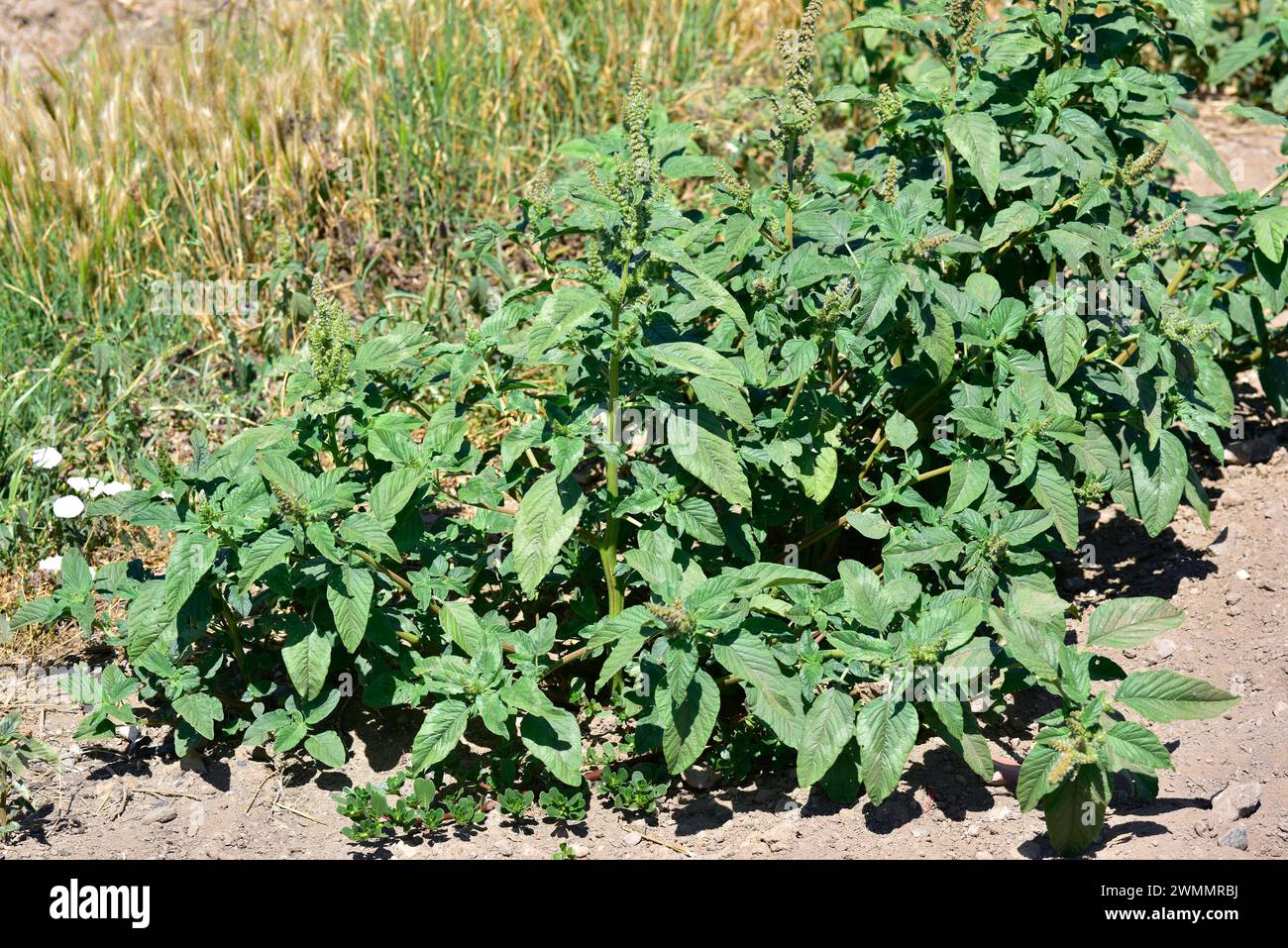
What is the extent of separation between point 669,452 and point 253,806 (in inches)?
61.0

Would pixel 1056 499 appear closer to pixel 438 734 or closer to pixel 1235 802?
pixel 1235 802

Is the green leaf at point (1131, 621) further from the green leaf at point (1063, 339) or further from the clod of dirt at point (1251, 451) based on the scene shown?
the clod of dirt at point (1251, 451)

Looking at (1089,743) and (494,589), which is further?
(494,589)

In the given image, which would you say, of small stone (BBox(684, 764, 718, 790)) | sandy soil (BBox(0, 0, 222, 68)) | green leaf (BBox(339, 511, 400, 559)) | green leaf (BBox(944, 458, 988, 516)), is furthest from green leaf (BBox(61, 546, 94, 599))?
sandy soil (BBox(0, 0, 222, 68))

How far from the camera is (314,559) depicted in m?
3.37

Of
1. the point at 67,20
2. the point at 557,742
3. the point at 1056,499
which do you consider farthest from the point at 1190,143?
the point at 67,20

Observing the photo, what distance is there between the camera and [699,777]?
3738mm

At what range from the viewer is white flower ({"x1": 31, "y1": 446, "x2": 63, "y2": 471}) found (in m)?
4.61

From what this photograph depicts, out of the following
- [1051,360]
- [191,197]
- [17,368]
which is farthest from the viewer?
[191,197]

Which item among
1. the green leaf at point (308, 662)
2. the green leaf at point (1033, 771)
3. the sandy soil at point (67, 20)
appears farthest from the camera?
the sandy soil at point (67, 20)

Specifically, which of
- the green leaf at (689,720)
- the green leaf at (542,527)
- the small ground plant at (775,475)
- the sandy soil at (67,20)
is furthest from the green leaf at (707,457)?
the sandy soil at (67,20)

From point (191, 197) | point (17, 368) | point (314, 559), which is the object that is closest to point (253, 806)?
point (314, 559)

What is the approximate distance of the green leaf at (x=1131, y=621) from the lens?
3.35 m

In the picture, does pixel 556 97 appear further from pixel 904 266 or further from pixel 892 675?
pixel 892 675
